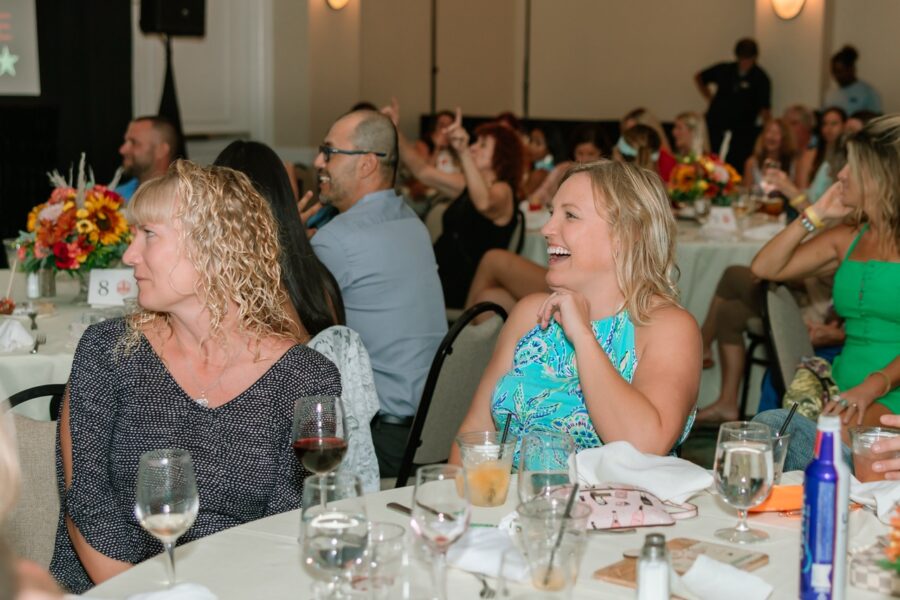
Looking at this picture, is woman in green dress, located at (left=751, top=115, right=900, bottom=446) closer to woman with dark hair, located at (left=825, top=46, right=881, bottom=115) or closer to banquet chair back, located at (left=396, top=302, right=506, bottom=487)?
banquet chair back, located at (left=396, top=302, right=506, bottom=487)

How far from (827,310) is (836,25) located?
755cm

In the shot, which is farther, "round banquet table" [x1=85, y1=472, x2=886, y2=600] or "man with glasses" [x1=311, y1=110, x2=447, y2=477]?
"man with glasses" [x1=311, y1=110, x2=447, y2=477]

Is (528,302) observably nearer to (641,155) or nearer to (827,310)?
(827,310)

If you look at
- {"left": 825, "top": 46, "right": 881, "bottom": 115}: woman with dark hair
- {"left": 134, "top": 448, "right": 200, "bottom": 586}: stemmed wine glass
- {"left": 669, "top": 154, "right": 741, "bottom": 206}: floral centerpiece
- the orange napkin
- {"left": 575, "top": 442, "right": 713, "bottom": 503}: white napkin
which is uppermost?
{"left": 825, "top": 46, "right": 881, "bottom": 115}: woman with dark hair

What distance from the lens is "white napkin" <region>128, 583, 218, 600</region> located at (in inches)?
57.6

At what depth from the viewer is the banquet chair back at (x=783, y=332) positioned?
3637mm

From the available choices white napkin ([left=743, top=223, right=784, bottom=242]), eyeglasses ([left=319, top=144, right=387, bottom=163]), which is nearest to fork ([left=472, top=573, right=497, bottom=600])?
eyeglasses ([left=319, top=144, right=387, bottom=163])

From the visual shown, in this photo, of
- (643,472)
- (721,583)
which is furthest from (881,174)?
(721,583)

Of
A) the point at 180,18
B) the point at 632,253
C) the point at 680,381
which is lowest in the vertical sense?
the point at 680,381

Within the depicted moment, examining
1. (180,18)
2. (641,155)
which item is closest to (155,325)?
(641,155)

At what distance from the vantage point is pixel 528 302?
2584 mm

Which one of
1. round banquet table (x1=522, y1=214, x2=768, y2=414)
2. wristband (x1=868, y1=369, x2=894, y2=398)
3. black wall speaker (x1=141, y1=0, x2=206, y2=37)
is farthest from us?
black wall speaker (x1=141, y1=0, x2=206, y2=37)

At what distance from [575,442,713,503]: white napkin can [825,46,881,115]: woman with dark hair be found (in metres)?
9.55

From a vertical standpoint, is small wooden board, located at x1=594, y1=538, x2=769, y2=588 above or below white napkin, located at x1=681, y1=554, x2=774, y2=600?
below
